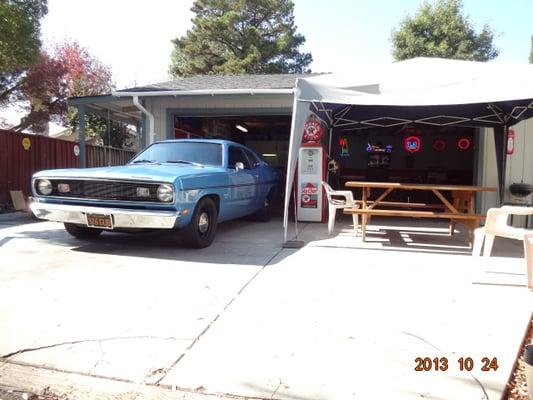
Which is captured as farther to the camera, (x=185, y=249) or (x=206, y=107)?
(x=206, y=107)

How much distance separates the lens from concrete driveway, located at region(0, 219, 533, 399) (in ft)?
7.93

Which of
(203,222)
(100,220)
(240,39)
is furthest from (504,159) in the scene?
(240,39)

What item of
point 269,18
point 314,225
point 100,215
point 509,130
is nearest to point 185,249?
point 100,215

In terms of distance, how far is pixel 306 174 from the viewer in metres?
8.66

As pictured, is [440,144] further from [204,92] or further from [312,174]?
[204,92]

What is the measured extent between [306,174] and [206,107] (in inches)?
118

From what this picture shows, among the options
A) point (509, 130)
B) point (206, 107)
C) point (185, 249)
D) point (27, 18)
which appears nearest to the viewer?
point (185, 249)

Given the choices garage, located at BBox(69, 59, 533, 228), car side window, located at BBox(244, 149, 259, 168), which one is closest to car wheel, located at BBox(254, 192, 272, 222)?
car side window, located at BBox(244, 149, 259, 168)

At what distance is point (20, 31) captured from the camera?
36.4 ft

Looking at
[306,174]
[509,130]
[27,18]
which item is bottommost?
[306,174]

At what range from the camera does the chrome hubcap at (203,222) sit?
5605 mm

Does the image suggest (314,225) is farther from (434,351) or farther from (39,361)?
(39,361)

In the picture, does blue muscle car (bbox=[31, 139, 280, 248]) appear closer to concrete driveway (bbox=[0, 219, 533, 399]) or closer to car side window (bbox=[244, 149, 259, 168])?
concrete driveway (bbox=[0, 219, 533, 399])

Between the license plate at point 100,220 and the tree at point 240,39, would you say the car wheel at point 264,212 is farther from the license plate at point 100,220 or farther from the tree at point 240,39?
the tree at point 240,39
